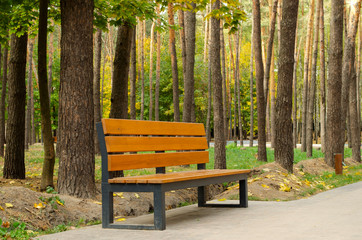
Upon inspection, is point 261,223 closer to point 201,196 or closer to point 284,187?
point 201,196

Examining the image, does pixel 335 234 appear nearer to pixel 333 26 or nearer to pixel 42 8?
pixel 42 8

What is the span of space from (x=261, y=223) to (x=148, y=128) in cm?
180

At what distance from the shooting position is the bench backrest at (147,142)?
17.7ft

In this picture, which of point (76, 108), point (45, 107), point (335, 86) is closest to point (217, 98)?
point (45, 107)

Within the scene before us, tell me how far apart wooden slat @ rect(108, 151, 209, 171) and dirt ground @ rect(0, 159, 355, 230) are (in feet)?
2.54

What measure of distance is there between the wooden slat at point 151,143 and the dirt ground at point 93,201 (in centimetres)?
94

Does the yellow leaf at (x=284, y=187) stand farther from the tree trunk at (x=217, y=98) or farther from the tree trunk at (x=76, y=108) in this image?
the tree trunk at (x=76, y=108)

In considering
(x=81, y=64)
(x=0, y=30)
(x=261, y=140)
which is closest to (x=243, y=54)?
(x=261, y=140)

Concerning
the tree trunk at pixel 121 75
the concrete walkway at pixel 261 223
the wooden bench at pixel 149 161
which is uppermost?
the tree trunk at pixel 121 75

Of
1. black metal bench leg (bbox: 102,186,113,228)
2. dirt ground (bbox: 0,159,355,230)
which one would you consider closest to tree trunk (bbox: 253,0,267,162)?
dirt ground (bbox: 0,159,355,230)

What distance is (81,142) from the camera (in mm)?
6695

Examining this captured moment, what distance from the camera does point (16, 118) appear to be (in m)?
9.50

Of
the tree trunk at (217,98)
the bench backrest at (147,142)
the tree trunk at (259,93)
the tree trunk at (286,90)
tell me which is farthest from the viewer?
the tree trunk at (259,93)

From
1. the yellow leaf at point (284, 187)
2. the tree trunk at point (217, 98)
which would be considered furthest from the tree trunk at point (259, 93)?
the yellow leaf at point (284, 187)
